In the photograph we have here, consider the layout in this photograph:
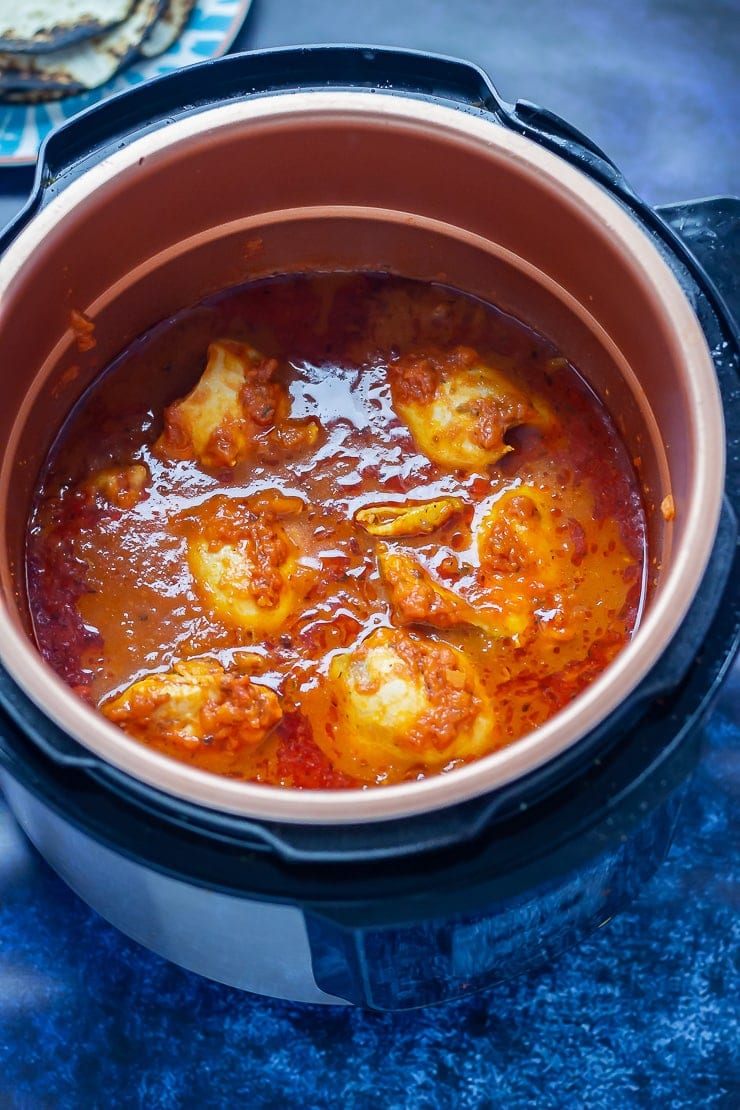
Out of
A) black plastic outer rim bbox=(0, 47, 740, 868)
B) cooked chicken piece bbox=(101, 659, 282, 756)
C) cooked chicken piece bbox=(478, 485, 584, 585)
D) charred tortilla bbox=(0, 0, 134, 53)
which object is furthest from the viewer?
charred tortilla bbox=(0, 0, 134, 53)

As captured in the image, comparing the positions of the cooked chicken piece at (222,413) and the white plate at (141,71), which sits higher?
the white plate at (141,71)

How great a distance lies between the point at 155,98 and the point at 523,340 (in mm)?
571

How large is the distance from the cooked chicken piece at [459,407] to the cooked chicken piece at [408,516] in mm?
63

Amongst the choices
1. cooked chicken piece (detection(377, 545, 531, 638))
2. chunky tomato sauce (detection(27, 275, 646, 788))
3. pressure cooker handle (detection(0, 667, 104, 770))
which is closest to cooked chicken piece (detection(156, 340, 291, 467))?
chunky tomato sauce (detection(27, 275, 646, 788))

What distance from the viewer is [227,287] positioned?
149 centimetres

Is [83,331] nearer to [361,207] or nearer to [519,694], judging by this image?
[361,207]

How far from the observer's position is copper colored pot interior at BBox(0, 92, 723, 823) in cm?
96

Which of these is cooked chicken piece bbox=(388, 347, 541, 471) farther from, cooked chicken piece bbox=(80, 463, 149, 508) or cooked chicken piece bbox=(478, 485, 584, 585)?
cooked chicken piece bbox=(80, 463, 149, 508)

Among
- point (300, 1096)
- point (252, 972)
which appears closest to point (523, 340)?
point (252, 972)

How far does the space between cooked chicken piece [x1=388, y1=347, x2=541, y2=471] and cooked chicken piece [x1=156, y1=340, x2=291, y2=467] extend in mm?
176

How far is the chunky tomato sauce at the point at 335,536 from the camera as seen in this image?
1.24 metres

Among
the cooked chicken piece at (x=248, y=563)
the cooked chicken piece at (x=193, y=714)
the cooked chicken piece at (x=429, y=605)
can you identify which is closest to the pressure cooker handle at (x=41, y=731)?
the cooked chicken piece at (x=193, y=714)

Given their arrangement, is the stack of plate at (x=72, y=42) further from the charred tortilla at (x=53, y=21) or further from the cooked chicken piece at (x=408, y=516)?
the cooked chicken piece at (x=408, y=516)

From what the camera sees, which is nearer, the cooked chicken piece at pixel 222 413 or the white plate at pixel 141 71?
the cooked chicken piece at pixel 222 413
